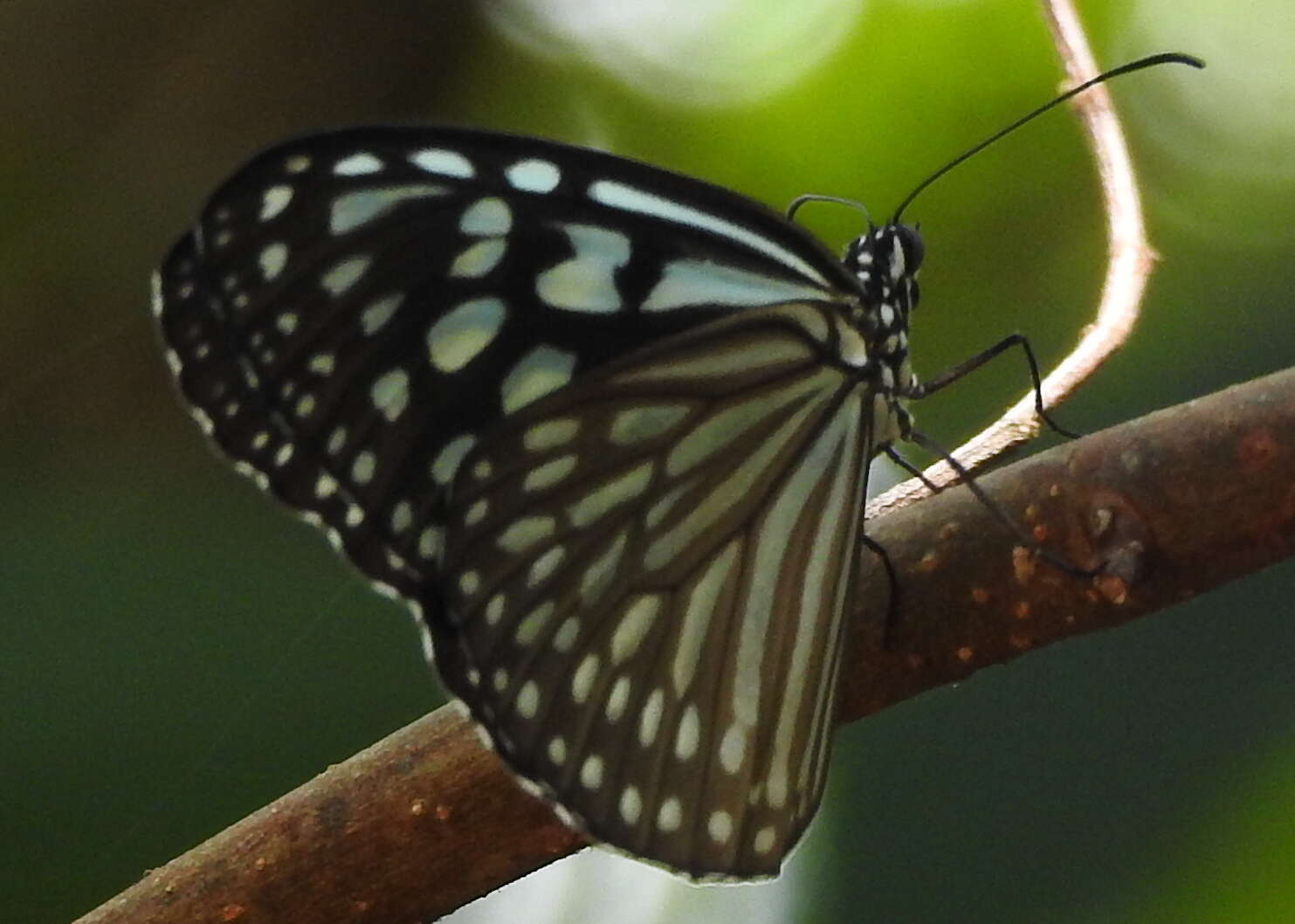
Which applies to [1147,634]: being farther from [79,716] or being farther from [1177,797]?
[79,716]

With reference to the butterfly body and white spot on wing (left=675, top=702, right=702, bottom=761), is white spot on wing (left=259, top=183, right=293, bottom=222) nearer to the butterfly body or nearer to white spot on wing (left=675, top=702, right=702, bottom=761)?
the butterfly body

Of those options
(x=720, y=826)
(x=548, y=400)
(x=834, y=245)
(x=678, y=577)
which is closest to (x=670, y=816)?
(x=720, y=826)

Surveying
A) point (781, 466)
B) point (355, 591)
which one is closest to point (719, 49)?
point (355, 591)

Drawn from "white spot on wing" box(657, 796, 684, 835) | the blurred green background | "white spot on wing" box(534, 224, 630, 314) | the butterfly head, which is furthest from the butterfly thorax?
the blurred green background

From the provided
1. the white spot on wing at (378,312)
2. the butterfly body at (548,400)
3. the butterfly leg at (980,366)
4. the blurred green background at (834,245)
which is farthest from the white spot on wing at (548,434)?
the blurred green background at (834,245)

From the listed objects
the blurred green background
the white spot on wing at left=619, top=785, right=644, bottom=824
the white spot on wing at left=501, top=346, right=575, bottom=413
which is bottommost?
the blurred green background

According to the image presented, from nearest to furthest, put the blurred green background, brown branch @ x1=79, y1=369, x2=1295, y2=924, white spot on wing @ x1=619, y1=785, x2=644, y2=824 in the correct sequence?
brown branch @ x1=79, y1=369, x2=1295, y2=924 → white spot on wing @ x1=619, y1=785, x2=644, y2=824 → the blurred green background

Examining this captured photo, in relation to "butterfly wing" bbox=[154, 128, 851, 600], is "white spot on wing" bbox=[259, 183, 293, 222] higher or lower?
higher

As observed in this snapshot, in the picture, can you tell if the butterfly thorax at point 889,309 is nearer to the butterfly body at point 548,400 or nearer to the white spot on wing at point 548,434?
the butterfly body at point 548,400
